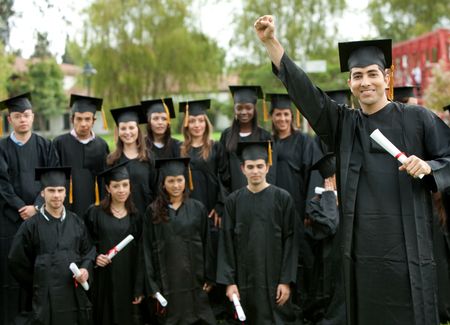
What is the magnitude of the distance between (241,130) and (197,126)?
0.51 meters

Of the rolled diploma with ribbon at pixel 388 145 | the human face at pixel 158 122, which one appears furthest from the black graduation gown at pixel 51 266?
the rolled diploma with ribbon at pixel 388 145

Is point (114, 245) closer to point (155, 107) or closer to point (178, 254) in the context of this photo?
point (178, 254)

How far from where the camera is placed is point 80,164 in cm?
660

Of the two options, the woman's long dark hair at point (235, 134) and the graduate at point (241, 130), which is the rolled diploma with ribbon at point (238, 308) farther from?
the woman's long dark hair at point (235, 134)

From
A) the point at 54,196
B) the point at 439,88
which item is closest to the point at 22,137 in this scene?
the point at 54,196

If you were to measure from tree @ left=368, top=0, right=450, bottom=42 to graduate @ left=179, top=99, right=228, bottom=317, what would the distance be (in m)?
29.3

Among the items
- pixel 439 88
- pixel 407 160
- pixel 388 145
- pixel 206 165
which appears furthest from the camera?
pixel 439 88

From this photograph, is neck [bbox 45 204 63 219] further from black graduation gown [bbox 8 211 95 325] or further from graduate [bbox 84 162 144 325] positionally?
graduate [bbox 84 162 144 325]

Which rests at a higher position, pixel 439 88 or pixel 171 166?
pixel 439 88

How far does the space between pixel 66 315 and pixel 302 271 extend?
→ 98.1 inches

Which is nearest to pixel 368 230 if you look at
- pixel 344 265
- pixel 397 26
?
pixel 344 265

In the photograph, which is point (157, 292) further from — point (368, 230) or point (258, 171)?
point (368, 230)

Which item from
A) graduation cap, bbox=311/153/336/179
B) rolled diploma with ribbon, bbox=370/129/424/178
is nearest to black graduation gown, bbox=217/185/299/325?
graduation cap, bbox=311/153/336/179

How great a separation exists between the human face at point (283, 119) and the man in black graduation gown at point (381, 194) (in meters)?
3.48
